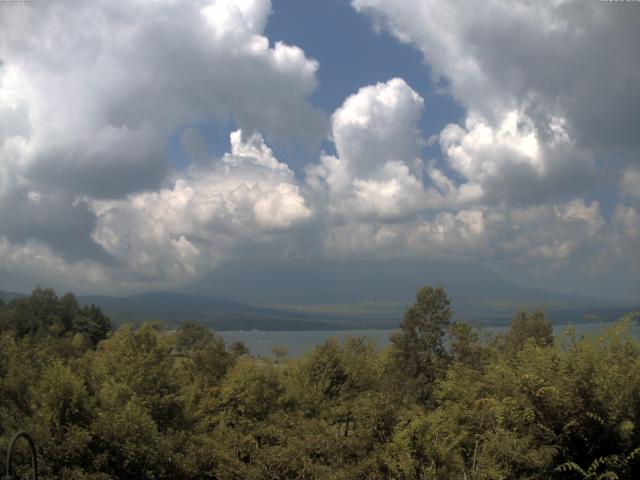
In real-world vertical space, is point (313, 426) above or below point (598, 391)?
below

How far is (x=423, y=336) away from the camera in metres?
50.4

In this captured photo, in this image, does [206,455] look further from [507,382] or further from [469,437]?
[507,382]

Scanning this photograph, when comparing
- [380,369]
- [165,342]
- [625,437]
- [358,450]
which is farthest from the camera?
[380,369]

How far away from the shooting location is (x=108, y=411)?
1789cm

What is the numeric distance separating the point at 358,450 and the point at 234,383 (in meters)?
13.1

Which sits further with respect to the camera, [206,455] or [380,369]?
[380,369]

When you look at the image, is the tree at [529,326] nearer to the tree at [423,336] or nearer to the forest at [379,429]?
the tree at [423,336]

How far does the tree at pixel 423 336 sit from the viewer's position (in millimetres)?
48688

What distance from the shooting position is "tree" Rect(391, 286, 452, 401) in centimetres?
4869

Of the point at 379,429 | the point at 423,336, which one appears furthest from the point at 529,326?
the point at 379,429

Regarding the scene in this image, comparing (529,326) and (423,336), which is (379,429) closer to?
(423,336)

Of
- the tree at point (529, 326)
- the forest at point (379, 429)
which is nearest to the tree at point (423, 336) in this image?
the tree at point (529, 326)

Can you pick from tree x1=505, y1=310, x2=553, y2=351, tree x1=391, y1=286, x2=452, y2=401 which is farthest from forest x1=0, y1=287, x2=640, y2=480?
tree x1=505, y1=310, x2=553, y2=351

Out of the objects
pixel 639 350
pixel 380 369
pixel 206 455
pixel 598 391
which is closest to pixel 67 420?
pixel 206 455
